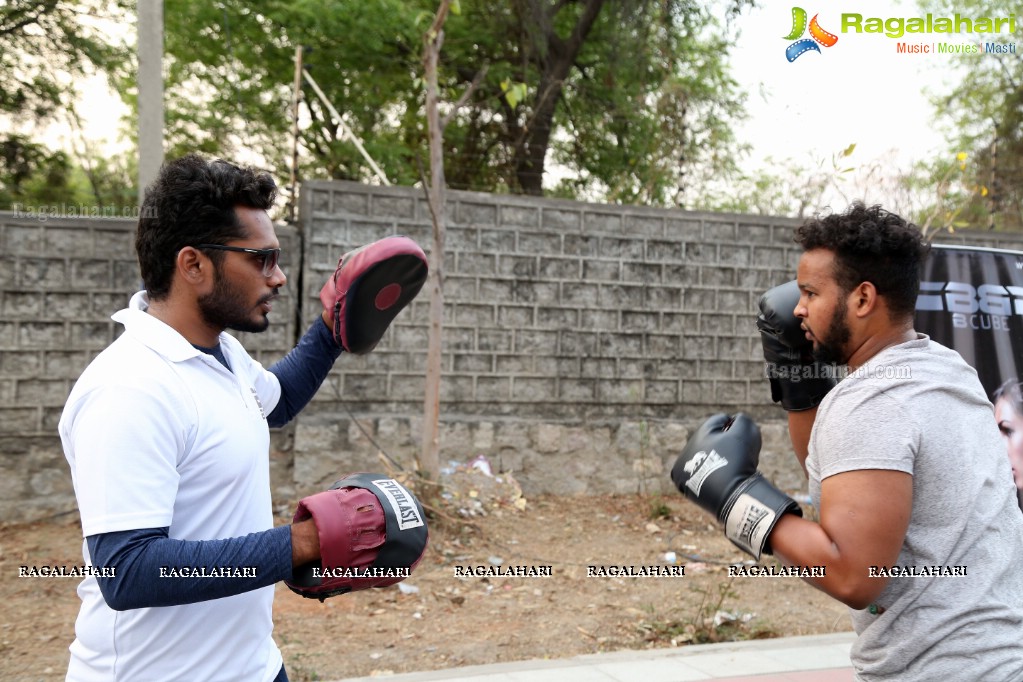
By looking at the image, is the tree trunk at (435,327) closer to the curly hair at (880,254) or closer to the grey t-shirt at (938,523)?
the curly hair at (880,254)

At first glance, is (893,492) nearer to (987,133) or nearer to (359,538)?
(359,538)

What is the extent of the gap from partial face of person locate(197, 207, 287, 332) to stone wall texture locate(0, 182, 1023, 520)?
160 inches

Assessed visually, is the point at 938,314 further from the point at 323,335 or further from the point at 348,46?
the point at 348,46

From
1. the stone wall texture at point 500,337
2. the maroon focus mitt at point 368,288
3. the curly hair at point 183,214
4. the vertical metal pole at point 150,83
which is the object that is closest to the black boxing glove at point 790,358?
the maroon focus mitt at point 368,288

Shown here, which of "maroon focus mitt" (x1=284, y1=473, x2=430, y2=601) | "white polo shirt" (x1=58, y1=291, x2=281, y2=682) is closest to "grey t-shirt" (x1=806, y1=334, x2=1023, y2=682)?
"maroon focus mitt" (x1=284, y1=473, x2=430, y2=601)

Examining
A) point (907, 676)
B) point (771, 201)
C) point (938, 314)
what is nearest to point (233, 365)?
point (907, 676)

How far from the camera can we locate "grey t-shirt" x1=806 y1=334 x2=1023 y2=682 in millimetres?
1651

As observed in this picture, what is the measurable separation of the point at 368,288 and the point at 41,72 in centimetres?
871

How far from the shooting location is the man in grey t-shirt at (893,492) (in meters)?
1.61

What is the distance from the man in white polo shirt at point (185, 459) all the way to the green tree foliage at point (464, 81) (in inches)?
290

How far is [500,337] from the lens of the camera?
20.9ft

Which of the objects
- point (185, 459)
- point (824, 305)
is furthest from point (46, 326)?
point (824, 305)

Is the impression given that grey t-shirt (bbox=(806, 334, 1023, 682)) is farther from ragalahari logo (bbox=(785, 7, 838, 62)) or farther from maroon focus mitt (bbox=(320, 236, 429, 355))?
ragalahari logo (bbox=(785, 7, 838, 62))

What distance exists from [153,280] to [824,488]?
4.83 feet
